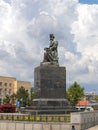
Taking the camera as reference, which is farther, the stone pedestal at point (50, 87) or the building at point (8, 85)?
the building at point (8, 85)

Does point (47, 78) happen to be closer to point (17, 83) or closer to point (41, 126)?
point (41, 126)

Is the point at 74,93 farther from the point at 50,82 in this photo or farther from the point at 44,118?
the point at 44,118

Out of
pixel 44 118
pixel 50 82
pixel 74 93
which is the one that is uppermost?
pixel 74 93

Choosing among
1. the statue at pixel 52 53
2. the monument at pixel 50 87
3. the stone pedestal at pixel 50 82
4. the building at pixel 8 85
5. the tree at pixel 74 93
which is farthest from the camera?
the building at pixel 8 85

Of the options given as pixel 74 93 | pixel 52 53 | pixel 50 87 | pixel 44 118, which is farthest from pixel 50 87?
pixel 74 93

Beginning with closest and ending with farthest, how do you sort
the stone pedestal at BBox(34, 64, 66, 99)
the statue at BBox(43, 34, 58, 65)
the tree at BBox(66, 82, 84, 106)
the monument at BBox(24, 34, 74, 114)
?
the monument at BBox(24, 34, 74, 114) → the stone pedestal at BBox(34, 64, 66, 99) → the statue at BBox(43, 34, 58, 65) → the tree at BBox(66, 82, 84, 106)

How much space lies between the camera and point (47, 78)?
32594 millimetres

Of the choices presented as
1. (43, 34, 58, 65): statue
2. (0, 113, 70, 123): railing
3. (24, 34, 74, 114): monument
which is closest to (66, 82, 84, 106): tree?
(43, 34, 58, 65): statue

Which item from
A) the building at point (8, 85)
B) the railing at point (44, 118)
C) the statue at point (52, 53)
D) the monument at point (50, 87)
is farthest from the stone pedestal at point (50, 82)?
the building at point (8, 85)

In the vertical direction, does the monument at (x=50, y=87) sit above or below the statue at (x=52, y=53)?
below

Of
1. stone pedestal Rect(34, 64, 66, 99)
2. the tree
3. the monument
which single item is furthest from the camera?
the tree

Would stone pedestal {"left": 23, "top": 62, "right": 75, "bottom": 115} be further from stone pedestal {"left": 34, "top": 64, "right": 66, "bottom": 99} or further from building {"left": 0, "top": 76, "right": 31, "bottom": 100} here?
building {"left": 0, "top": 76, "right": 31, "bottom": 100}

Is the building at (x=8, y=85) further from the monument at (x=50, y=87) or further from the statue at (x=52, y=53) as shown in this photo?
the monument at (x=50, y=87)

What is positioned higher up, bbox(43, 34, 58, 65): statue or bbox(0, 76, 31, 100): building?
bbox(0, 76, 31, 100): building
